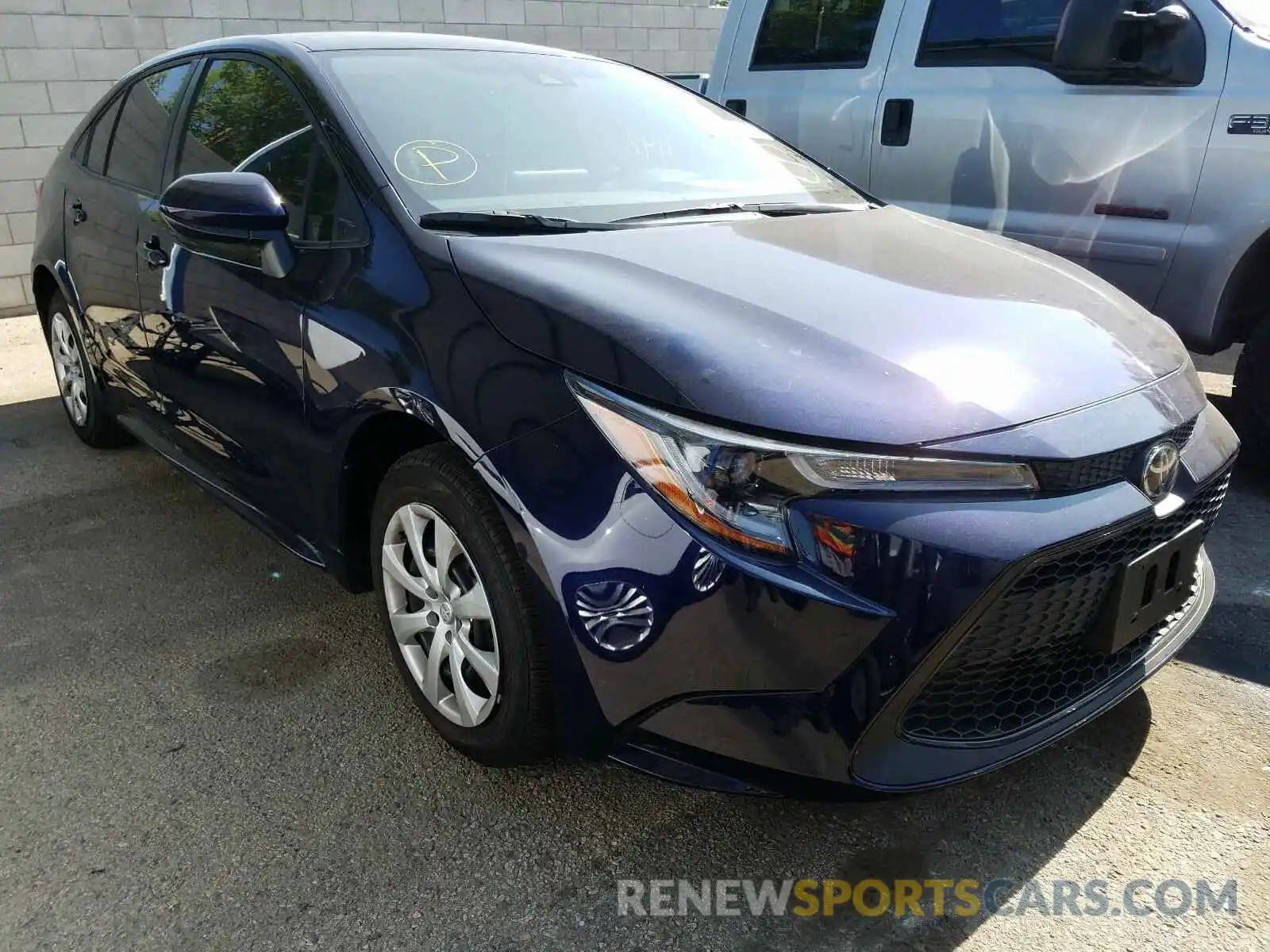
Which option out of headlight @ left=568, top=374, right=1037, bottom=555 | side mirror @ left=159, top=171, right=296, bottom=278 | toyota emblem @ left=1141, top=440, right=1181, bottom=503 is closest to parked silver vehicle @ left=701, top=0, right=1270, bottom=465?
toyota emblem @ left=1141, top=440, right=1181, bottom=503

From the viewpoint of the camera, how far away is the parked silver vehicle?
3490 millimetres

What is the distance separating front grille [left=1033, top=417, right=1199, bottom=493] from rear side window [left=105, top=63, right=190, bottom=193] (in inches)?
111

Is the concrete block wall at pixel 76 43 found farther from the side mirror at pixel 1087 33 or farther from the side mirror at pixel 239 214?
the side mirror at pixel 1087 33

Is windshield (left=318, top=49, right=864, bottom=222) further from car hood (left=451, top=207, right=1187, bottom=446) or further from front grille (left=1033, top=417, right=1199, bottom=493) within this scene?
front grille (left=1033, top=417, right=1199, bottom=493)

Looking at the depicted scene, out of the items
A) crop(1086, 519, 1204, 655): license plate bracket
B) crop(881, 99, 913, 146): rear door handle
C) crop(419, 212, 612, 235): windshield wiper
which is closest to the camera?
crop(1086, 519, 1204, 655): license plate bracket

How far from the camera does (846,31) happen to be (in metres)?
4.68

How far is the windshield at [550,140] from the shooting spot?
2.41 meters

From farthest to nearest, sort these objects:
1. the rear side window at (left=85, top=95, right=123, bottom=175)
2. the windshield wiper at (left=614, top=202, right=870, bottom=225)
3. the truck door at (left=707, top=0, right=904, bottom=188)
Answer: the truck door at (left=707, top=0, right=904, bottom=188) → the rear side window at (left=85, top=95, right=123, bottom=175) → the windshield wiper at (left=614, top=202, right=870, bottom=225)

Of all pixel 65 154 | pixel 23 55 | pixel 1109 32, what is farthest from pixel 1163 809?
pixel 23 55

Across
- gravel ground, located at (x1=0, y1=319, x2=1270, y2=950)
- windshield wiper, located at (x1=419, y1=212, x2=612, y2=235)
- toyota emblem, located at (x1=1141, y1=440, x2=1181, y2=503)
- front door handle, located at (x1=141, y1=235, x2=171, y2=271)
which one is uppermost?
windshield wiper, located at (x1=419, y1=212, x2=612, y2=235)

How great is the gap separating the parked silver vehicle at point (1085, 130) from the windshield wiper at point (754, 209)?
1.48m

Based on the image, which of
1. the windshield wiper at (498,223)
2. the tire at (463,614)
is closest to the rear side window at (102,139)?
the windshield wiper at (498,223)

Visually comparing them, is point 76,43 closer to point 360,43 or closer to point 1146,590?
point 360,43

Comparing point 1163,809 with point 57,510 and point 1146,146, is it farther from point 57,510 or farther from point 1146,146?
point 57,510
